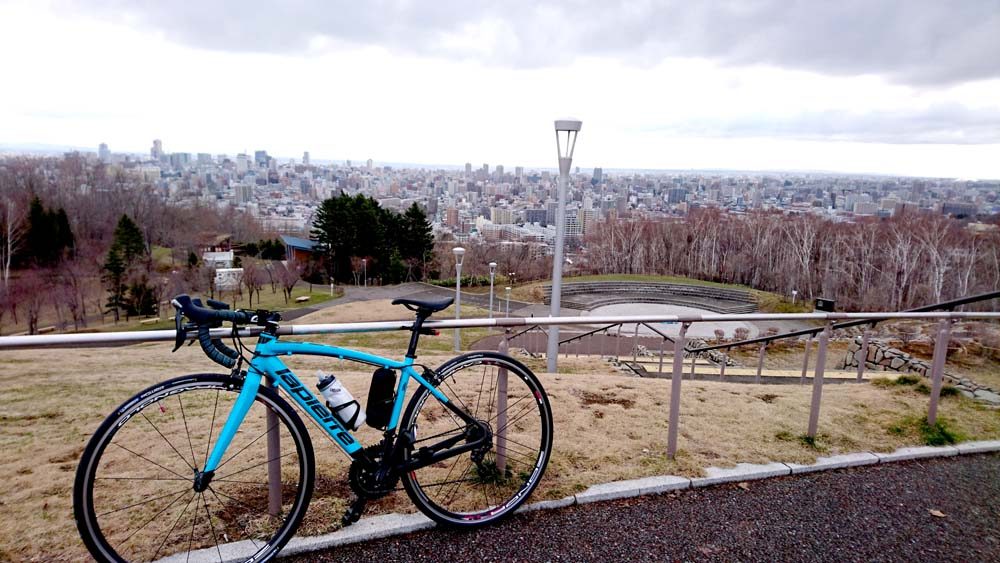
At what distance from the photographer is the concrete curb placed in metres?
2.50

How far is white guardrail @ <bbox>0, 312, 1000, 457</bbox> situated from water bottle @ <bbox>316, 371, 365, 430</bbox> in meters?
0.22

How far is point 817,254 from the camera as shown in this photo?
4609 centimetres

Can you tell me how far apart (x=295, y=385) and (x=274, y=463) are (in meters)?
0.46

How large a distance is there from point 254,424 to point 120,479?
26.0 inches

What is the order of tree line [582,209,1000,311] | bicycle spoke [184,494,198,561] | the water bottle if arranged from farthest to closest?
tree line [582,209,1000,311] < the water bottle < bicycle spoke [184,494,198,561]

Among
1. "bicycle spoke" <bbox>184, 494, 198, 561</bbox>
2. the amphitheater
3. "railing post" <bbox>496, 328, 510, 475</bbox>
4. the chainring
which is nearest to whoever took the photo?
"bicycle spoke" <bbox>184, 494, 198, 561</bbox>

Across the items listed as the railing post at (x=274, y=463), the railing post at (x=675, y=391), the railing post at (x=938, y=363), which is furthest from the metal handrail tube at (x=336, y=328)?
the railing post at (x=938, y=363)

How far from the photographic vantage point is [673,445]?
138 inches

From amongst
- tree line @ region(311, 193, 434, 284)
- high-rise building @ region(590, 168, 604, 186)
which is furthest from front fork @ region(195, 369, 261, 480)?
high-rise building @ region(590, 168, 604, 186)

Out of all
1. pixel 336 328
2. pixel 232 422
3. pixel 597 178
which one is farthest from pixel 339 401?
pixel 597 178

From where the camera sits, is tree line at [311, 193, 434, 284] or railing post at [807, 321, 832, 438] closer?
railing post at [807, 321, 832, 438]

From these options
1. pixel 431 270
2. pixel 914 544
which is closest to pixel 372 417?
pixel 914 544

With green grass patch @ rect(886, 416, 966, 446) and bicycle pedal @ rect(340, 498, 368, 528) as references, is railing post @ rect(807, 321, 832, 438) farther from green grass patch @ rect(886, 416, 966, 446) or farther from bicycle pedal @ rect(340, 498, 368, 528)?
bicycle pedal @ rect(340, 498, 368, 528)

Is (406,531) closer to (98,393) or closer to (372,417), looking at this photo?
(372,417)
